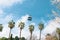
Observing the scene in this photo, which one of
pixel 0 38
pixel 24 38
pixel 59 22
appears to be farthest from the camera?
pixel 24 38

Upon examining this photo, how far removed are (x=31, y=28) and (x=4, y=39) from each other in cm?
1760

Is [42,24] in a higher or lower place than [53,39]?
higher

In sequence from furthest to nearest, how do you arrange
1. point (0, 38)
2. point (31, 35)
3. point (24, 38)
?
point (24, 38), point (31, 35), point (0, 38)

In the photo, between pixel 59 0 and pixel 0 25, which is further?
pixel 0 25

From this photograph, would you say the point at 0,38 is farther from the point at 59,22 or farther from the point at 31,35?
the point at 59,22

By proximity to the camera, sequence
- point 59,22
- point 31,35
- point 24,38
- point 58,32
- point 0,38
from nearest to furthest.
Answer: point 59,22 → point 58,32 → point 0,38 → point 31,35 → point 24,38

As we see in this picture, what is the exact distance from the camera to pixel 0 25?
390 ft

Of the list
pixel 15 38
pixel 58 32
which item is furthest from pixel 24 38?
pixel 58 32

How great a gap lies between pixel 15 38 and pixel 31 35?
1208 centimetres

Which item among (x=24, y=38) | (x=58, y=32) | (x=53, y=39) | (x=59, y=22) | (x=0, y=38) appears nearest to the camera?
(x=59, y=22)

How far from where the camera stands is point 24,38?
137 meters

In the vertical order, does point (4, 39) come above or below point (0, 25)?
below

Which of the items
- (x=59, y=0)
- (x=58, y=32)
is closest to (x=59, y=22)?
(x=59, y=0)

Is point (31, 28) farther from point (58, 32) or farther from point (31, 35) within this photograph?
point (58, 32)
